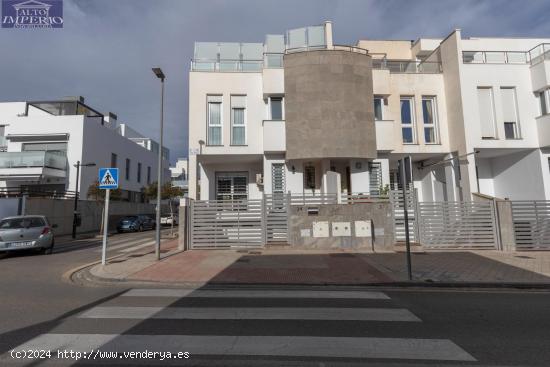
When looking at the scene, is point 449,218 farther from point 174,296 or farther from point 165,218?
point 165,218

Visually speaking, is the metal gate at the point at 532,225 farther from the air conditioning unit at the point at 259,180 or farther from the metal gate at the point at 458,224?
the air conditioning unit at the point at 259,180

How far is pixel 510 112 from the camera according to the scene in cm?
1769

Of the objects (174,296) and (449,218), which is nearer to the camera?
(174,296)

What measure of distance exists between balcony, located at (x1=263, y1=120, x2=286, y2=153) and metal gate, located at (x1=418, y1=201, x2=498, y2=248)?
706 centimetres

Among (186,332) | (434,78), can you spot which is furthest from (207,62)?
(186,332)

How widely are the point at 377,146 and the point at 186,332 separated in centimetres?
1442

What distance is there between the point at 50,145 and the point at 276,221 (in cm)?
2517

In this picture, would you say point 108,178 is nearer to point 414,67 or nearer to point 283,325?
point 283,325

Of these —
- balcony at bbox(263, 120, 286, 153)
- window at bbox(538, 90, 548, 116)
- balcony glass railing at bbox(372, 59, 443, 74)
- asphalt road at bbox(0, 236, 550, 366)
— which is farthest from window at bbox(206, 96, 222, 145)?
window at bbox(538, 90, 548, 116)

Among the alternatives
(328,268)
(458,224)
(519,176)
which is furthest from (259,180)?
(519,176)

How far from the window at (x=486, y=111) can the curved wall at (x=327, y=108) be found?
629 centimetres

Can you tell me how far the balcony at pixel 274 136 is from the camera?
1656 cm

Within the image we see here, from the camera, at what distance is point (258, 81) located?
59.0 ft

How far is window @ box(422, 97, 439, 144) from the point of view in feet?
61.5
